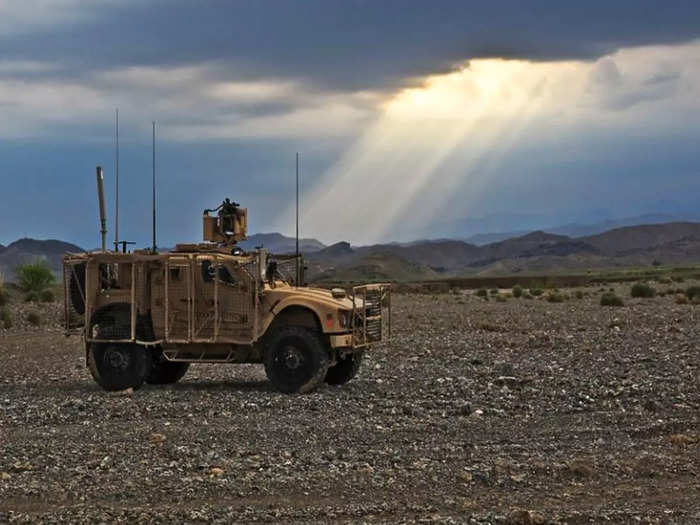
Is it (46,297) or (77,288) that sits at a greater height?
(77,288)

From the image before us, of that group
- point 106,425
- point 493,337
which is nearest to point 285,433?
point 106,425

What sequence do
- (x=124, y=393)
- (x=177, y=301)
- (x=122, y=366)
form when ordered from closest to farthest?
(x=124, y=393), (x=177, y=301), (x=122, y=366)

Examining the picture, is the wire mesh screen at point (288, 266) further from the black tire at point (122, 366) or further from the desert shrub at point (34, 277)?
the desert shrub at point (34, 277)

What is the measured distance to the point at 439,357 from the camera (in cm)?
2375

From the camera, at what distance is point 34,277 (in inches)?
2008

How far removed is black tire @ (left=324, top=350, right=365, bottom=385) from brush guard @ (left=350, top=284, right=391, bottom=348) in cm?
69

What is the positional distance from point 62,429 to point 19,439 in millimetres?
785

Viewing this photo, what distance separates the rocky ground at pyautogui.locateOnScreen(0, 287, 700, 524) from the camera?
9922 mm

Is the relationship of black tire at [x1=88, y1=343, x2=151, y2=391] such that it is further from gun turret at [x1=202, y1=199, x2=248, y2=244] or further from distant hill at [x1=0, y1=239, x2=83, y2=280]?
distant hill at [x1=0, y1=239, x2=83, y2=280]

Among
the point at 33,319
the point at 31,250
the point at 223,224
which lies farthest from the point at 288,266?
the point at 31,250

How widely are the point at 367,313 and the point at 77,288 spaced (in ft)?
16.3

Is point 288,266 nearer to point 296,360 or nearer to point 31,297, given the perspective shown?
point 296,360

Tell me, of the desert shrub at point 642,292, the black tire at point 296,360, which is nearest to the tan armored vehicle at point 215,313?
the black tire at point 296,360

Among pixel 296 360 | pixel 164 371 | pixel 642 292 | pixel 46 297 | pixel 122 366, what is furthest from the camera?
pixel 642 292
